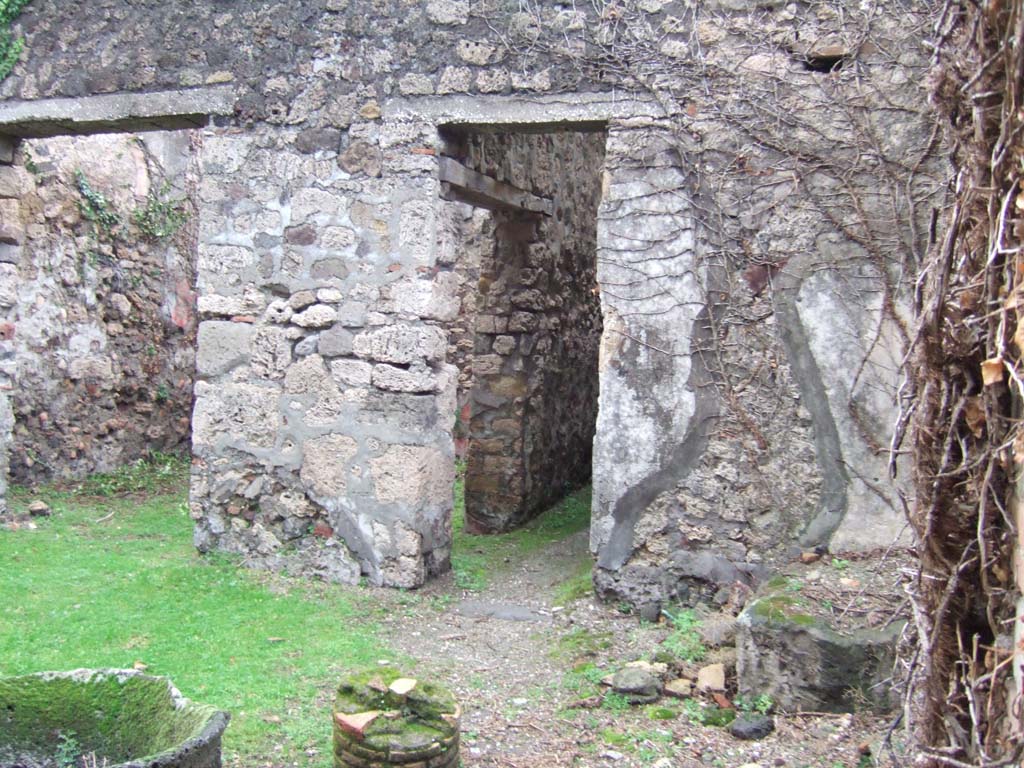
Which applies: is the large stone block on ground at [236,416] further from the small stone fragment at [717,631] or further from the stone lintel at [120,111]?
the small stone fragment at [717,631]

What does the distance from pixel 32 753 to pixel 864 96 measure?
161 inches

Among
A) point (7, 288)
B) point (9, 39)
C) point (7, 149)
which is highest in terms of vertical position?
point (9, 39)

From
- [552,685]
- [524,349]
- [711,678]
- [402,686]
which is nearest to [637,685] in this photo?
[711,678]

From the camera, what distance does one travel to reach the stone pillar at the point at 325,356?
17.0ft

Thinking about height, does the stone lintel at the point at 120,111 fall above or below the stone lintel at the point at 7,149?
above

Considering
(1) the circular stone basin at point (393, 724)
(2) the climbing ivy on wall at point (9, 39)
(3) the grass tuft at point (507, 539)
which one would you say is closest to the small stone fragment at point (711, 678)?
(1) the circular stone basin at point (393, 724)

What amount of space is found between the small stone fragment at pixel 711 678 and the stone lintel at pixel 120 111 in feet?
12.5

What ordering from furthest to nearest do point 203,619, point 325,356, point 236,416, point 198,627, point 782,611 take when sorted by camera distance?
point 236,416
point 325,356
point 203,619
point 198,627
point 782,611

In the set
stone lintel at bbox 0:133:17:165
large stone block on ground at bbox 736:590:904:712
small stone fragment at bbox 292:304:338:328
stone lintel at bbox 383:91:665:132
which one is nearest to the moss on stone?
large stone block on ground at bbox 736:590:904:712

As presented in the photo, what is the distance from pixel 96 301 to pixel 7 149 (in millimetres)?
1836

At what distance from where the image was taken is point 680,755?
134 inches

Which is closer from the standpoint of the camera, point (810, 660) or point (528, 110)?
point (810, 660)

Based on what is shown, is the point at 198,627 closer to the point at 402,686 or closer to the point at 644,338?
the point at 402,686

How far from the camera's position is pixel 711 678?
3918 mm
